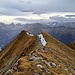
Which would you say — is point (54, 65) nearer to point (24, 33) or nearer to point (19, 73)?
point (19, 73)

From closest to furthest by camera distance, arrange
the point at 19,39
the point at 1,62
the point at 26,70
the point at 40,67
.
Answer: the point at 26,70, the point at 40,67, the point at 1,62, the point at 19,39

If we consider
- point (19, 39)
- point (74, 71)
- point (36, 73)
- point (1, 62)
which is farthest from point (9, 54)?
point (36, 73)

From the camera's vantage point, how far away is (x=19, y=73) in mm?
49844

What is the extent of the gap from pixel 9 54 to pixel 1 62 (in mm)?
7325

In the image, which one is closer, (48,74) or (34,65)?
(48,74)

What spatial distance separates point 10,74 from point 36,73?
703 cm

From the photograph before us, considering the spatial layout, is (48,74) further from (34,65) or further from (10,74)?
(10,74)

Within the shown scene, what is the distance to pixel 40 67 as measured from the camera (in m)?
56.7

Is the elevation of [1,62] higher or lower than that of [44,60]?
lower

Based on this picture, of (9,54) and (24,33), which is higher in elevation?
(24,33)

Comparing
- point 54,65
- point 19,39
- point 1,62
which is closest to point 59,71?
point 54,65

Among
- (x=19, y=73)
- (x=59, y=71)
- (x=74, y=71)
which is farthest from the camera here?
(x=74, y=71)

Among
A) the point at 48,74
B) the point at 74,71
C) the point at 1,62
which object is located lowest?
the point at 1,62

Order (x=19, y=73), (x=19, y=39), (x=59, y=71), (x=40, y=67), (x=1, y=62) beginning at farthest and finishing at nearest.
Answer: (x=19, y=39)
(x=1, y=62)
(x=59, y=71)
(x=40, y=67)
(x=19, y=73)
